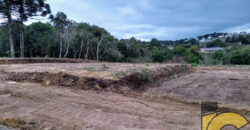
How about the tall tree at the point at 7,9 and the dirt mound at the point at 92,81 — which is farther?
the tall tree at the point at 7,9

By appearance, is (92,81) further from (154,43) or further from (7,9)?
(154,43)

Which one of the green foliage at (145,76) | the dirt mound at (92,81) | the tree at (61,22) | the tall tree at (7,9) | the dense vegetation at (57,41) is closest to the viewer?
the dirt mound at (92,81)

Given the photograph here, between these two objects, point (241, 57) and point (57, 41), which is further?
point (241, 57)

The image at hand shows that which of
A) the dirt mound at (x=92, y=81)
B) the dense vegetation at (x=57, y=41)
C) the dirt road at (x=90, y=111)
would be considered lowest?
the dirt road at (x=90, y=111)

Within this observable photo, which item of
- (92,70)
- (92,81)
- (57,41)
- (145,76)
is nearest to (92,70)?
(92,70)

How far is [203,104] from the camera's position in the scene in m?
2.96

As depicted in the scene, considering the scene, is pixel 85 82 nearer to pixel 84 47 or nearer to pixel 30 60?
pixel 30 60

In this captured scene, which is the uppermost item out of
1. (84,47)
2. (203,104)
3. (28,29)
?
(28,29)

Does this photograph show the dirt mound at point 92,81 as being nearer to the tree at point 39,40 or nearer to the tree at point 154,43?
the tree at point 39,40

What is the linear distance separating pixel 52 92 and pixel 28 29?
18.7m

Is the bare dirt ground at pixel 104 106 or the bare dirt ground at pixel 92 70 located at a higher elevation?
the bare dirt ground at pixel 92 70

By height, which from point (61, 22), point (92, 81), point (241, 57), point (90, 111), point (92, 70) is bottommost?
point (90, 111)

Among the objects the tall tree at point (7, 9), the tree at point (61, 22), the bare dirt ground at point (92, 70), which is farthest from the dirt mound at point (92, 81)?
the tree at point (61, 22)

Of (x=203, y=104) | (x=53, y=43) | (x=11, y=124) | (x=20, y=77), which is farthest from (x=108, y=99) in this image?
(x=53, y=43)
